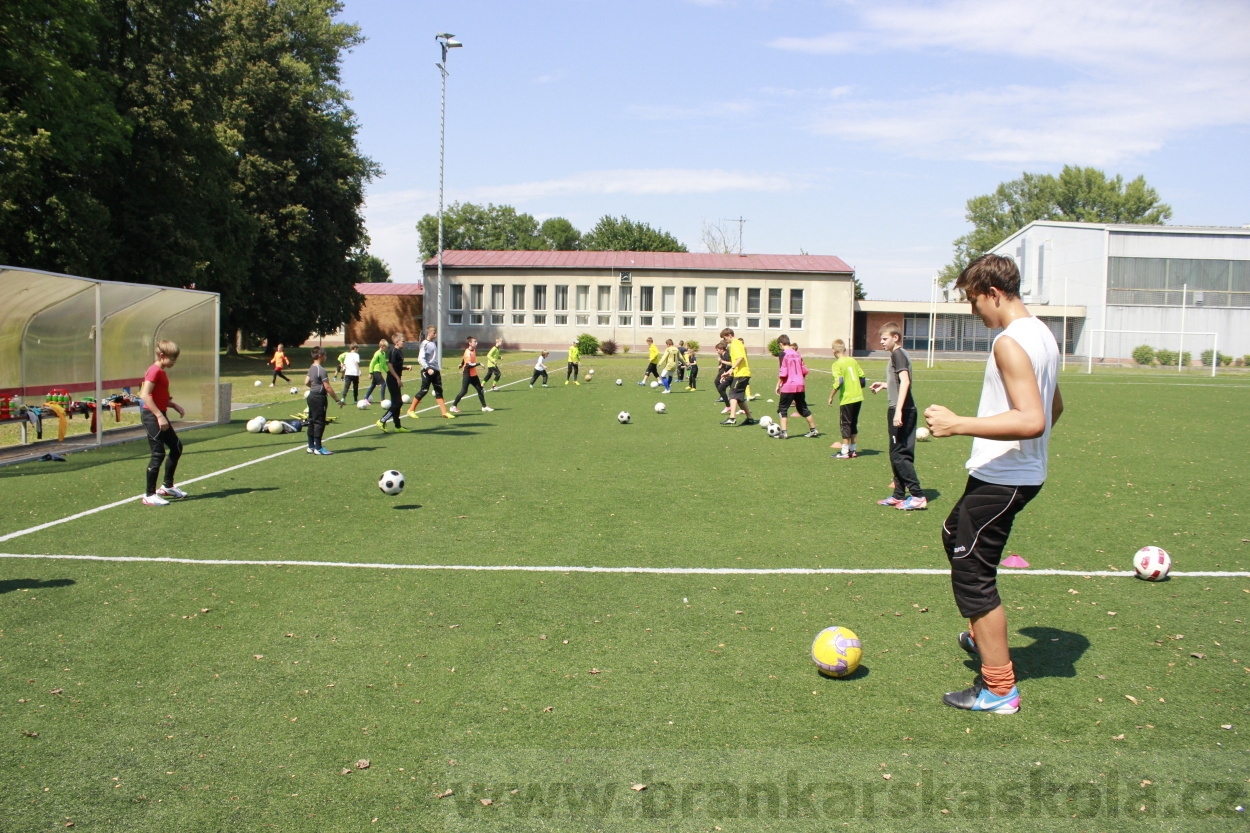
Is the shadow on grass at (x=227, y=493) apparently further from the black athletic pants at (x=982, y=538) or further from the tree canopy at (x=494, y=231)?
the tree canopy at (x=494, y=231)

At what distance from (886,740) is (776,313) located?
64.7 metres

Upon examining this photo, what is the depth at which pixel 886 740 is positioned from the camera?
4254 millimetres

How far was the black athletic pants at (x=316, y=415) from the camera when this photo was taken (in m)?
14.3

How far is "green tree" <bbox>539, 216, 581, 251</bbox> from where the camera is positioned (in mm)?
113625

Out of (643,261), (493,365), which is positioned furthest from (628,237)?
(493,365)

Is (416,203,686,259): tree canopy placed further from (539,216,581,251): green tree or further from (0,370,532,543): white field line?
(0,370,532,543): white field line

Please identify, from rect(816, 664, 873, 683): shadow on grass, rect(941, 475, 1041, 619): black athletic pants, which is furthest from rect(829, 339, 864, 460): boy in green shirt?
rect(941, 475, 1041, 619): black athletic pants

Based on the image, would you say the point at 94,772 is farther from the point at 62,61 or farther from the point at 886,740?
the point at 62,61

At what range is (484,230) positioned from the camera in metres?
112

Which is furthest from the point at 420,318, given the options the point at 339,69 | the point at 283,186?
the point at 283,186

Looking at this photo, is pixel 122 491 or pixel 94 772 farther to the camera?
pixel 122 491

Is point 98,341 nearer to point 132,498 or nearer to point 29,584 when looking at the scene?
point 132,498

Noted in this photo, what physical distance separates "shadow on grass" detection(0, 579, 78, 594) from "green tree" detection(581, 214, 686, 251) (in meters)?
84.3

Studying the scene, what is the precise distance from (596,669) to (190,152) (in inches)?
1479
